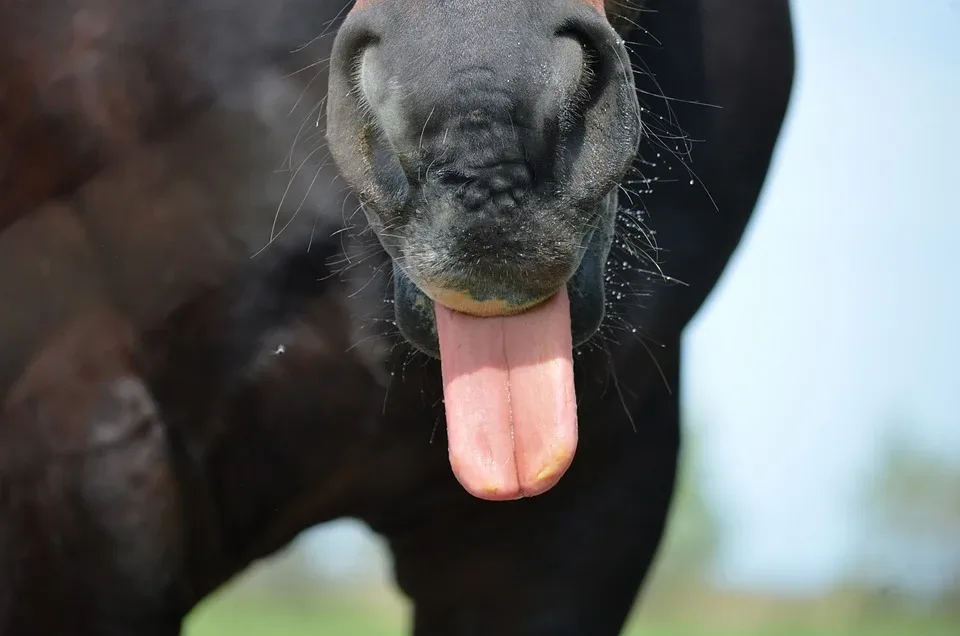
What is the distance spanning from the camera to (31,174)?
1.49 m

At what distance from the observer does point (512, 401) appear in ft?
3.58

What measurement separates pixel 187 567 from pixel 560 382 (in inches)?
25.0

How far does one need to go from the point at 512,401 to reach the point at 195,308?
→ 1.68 ft

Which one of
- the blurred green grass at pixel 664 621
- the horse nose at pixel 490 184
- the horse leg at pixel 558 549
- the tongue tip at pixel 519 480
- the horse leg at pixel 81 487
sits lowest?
the blurred green grass at pixel 664 621

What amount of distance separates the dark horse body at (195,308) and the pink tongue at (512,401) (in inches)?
14.1

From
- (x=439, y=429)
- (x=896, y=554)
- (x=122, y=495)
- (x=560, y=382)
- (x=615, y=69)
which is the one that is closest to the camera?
(x=615, y=69)

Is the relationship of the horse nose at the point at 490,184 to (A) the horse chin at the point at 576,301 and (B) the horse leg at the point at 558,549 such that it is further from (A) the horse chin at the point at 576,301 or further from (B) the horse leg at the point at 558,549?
(B) the horse leg at the point at 558,549

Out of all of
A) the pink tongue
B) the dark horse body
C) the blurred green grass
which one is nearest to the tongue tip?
the pink tongue

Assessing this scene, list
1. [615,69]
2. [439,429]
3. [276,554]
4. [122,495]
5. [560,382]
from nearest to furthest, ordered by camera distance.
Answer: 1. [615,69]
2. [560,382]
3. [122,495]
4. [439,429]
5. [276,554]

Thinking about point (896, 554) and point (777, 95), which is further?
point (896, 554)

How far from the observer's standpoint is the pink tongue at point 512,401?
3.51 feet

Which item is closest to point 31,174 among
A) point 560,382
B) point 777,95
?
point 560,382

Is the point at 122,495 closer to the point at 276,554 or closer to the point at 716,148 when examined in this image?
the point at 276,554

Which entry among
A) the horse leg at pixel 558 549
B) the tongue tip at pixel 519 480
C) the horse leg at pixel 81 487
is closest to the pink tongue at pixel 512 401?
the tongue tip at pixel 519 480
